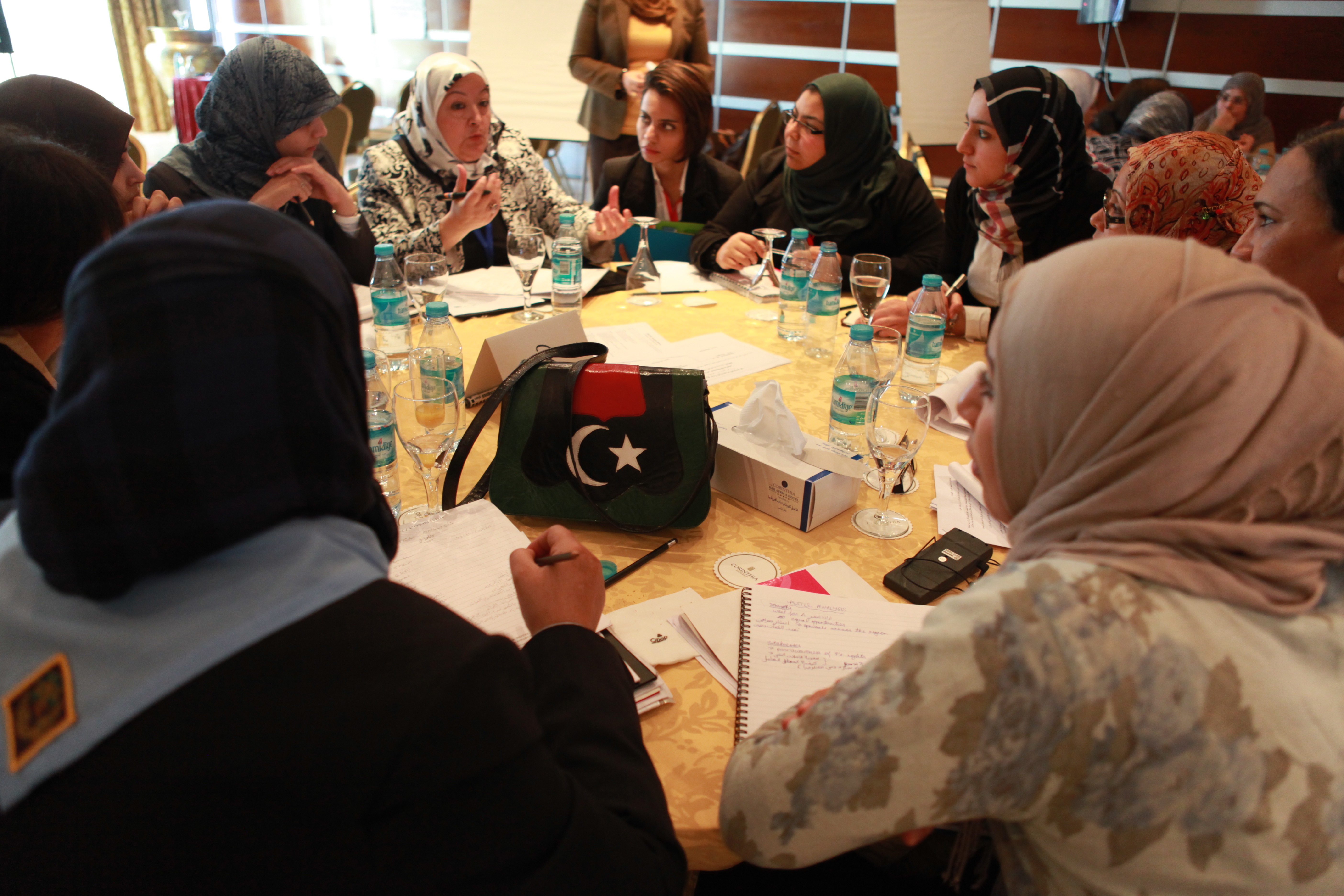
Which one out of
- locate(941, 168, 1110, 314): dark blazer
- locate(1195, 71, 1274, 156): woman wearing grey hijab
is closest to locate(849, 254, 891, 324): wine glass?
locate(941, 168, 1110, 314): dark blazer

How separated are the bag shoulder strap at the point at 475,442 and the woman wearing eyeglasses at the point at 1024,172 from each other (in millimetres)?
1593

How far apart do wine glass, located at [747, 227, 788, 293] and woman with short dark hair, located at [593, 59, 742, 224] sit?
83 centimetres

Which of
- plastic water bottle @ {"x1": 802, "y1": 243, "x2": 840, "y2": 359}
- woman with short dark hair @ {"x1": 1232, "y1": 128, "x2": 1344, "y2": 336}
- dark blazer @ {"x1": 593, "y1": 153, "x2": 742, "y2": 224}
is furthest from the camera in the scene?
dark blazer @ {"x1": 593, "y1": 153, "x2": 742, "y2": 224}

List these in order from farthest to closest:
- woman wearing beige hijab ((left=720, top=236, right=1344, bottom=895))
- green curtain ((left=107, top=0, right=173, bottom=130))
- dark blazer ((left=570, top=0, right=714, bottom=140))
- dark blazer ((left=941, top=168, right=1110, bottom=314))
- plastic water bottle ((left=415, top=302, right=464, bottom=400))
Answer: green curtain ((left=107, top=0, right=173, bottom=130)) < dark blazer ((left=570, top=0, right=714, bottom=140)) < dark blazer ((left=941, top=168, right=1110, bottom=314)) < plastic water bottle ((left=415, top=302, right=464, bottom=400)) < woman wearing beige hijab ((left=720, top=236, right=1344, bottom=895))

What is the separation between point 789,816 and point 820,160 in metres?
2.62

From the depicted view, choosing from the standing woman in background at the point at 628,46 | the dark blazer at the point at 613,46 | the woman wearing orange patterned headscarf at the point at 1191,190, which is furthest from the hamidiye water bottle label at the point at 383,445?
the dark blazer at the point at 613,46

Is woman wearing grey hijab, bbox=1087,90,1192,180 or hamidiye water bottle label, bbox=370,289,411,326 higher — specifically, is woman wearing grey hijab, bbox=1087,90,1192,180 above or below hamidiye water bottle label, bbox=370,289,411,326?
above

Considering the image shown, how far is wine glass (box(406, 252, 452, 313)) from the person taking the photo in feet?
7.70

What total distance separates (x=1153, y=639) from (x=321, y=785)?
0.64 meters

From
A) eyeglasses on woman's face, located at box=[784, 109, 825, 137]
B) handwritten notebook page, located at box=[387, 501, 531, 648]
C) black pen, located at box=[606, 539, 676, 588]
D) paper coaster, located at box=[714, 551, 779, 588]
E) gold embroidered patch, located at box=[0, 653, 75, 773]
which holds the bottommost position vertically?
paper coaster, located at box=[714, 551, 779, 588]

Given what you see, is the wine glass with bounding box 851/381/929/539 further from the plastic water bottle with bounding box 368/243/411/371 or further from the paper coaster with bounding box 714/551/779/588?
the plastic water bottle with bounding box 368/243/411/371

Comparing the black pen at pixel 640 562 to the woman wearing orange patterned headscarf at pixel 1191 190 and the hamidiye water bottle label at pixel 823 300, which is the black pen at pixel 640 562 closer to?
the hamidiye water bottle label at pixel 823 300

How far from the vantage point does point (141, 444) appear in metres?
0.52

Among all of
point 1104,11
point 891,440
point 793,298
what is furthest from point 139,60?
point 891,440
